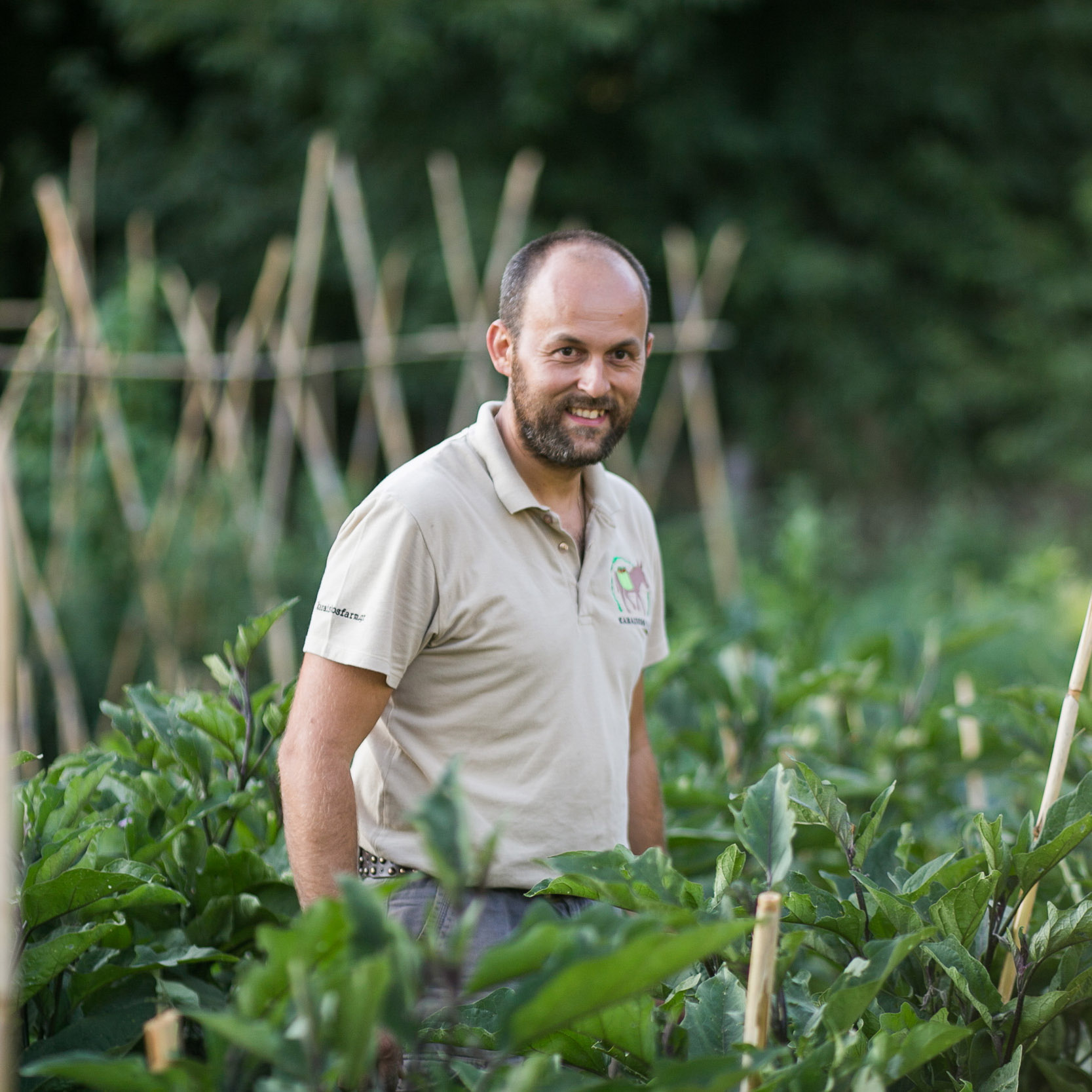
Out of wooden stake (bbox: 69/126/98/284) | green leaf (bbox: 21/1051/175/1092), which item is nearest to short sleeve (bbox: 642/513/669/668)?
green leaf (bbox: 21/1051/175/1092)

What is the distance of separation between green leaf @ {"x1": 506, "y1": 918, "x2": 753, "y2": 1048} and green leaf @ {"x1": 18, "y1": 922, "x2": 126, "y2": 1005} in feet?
2.39

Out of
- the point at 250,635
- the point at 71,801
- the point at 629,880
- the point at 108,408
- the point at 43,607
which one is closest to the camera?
the point at 629,880

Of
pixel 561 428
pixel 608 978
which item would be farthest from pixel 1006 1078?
pixel 561 428

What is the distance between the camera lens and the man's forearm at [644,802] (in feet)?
8.05

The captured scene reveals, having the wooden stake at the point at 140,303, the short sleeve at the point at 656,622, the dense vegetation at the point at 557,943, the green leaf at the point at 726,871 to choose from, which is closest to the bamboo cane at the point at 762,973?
the dense vegetation at the point at 557,943

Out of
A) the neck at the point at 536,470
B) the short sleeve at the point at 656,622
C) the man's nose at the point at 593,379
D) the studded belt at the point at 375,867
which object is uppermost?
the man's nose at the point at 593,379

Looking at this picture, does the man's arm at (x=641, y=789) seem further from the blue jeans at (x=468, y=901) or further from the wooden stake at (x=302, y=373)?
the wooden stake at (x=302, y=373)

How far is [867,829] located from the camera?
1678mm

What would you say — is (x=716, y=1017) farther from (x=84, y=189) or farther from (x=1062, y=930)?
(x=84, y=189)

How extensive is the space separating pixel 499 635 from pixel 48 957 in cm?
77

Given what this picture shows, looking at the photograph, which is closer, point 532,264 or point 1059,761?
point 1059,761

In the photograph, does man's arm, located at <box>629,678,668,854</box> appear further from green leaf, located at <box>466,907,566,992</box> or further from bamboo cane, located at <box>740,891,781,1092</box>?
green leaf, located at <box>466,907,566,992</box>

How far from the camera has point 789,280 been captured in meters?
10.9

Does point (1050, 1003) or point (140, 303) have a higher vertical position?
point (140, 303)
